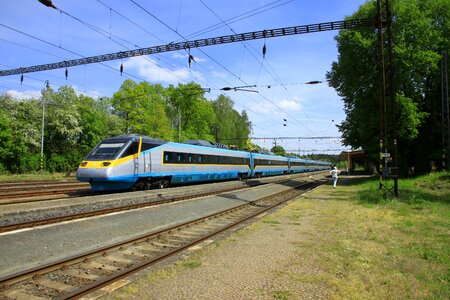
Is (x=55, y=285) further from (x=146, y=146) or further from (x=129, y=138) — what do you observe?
(x=146, y=146)

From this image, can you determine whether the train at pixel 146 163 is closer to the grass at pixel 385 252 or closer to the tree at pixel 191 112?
the grass at pixel 385 252

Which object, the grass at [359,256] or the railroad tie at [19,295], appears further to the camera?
the grass at [359,256]

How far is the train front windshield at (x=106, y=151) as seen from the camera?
680 inches

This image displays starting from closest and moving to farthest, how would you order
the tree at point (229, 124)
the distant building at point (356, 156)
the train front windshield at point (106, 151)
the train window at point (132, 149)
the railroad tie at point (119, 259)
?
the railroad tie at point (119, 259) < the train front windshield at point (106, 151) < the train window at point (132, 149) < the distant building at point (356, 156) < the tree at point (229, 124)

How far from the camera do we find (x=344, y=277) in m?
5.78

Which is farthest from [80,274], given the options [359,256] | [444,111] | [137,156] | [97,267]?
[444,111]

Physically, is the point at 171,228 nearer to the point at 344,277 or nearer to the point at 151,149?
the point at 344,277

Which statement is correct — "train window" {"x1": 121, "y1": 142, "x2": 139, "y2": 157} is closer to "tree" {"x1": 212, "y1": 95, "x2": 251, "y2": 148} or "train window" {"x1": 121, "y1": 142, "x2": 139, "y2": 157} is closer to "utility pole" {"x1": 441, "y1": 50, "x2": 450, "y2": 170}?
"utility pole" {"x1": 441, "y1": 50, "x2": 450, "y2": 170}

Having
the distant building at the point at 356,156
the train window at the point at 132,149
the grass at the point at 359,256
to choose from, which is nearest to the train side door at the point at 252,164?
the distant building at the point at 356,156

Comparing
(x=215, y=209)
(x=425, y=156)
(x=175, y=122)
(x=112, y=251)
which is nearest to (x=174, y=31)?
(x=215, y=209)

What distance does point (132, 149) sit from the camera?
18.2 meters

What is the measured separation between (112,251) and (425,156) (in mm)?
33100

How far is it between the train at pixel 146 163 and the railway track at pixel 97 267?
25.7 ft

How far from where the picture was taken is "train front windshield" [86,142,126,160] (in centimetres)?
1726
